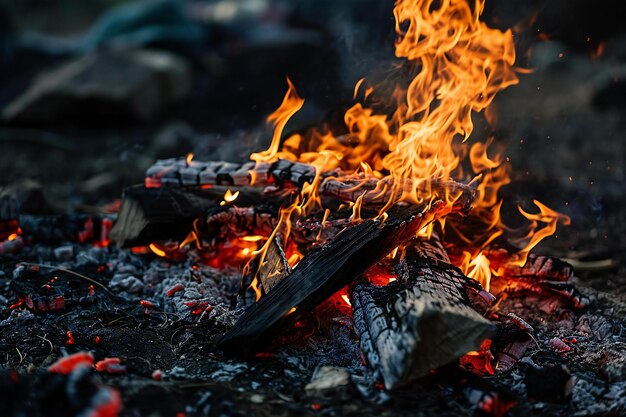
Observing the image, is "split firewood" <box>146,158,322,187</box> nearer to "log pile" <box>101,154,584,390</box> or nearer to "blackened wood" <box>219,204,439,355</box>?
"log pile" <box>101,154,584,390</box>

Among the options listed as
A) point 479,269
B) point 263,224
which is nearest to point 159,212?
point 263,224

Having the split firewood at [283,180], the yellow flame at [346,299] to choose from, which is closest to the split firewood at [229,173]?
the split firewood at [283,180]

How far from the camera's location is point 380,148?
513cm

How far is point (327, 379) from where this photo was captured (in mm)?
3158

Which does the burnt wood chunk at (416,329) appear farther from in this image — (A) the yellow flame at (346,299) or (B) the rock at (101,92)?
(B) the rock at (101,92)

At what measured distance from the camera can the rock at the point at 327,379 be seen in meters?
3.11

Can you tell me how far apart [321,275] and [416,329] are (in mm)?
819

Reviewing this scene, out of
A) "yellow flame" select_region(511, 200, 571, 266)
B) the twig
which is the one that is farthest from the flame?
"yellow flame" select_region(511, 200, 571, 266)

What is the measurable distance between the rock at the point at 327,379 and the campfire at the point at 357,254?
2cm

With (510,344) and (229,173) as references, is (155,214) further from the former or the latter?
(510,344)

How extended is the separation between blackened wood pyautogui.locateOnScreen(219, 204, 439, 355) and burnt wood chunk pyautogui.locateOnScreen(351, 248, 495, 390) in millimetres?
255

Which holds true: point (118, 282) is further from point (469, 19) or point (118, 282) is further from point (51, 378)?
point (469, 19)

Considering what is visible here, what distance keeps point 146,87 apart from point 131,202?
5.92 meters

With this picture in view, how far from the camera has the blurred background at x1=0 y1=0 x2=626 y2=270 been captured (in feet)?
20.7
